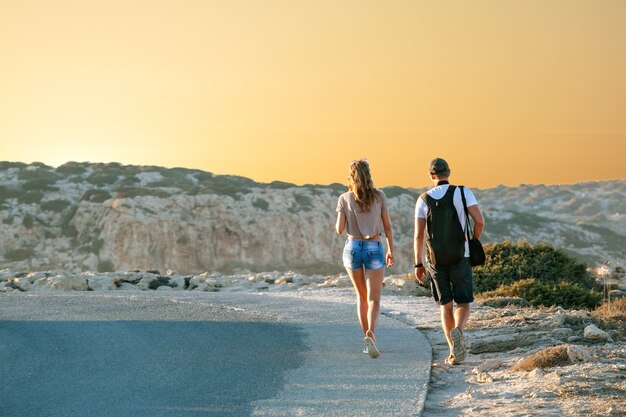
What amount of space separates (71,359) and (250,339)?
2338 mm

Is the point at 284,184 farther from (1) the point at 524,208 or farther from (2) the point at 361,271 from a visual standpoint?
(1) the point at 524,208

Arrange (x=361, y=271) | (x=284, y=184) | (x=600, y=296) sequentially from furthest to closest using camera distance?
(x=284, y=184) → (x=600, y=296) → (x=361, y=271)

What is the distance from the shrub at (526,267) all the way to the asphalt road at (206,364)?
688 cm

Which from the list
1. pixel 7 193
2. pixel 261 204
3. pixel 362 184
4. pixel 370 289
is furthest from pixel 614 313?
pixel 7 193

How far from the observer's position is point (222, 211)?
6406 cm

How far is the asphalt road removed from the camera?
770 centimetres

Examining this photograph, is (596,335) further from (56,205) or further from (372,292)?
(56,205)

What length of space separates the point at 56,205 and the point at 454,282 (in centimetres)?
5922

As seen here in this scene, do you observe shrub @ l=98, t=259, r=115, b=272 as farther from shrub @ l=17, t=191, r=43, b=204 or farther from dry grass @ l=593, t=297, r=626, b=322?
dry grass @ l=593, t=297, r=626, b=322

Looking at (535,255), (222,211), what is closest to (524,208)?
(222,211)

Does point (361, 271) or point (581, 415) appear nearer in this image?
point (581, 415)

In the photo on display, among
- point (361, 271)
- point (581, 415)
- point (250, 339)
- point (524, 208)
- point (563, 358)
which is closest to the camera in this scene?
point (581, 415)

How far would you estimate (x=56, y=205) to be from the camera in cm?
6481

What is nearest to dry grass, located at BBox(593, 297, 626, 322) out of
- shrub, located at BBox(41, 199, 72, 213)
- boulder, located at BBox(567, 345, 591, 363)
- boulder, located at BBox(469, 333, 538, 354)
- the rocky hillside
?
boulder, located at BBox(469, 333, 538, 354)
